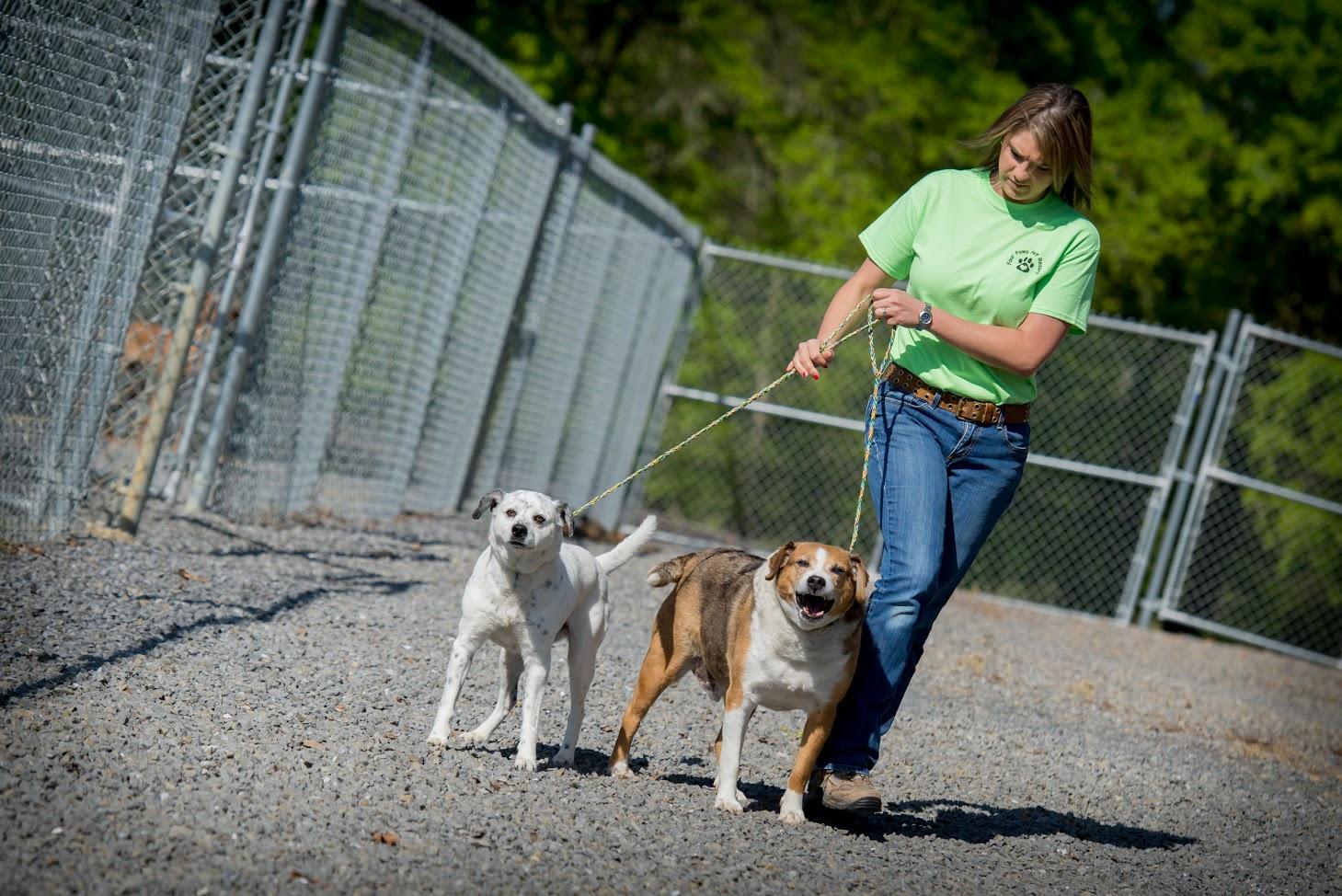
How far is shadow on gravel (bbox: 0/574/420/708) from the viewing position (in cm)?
420

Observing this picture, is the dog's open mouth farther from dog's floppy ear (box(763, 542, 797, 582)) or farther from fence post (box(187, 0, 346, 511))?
fence post (box(187, 0, 346, 511))

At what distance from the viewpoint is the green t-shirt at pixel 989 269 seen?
458 centimetres

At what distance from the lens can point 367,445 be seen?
8.95 metres

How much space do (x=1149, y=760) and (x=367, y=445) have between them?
15.5ft

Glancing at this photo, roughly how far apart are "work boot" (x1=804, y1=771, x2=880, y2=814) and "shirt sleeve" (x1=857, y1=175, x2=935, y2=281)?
161 centimetres

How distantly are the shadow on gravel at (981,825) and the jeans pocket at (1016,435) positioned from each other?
1291 millimetres

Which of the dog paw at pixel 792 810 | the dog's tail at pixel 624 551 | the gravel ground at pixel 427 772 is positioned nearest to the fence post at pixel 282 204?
the gravel ground at pixel 427 772

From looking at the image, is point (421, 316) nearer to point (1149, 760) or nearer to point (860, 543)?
point (1149, 760)

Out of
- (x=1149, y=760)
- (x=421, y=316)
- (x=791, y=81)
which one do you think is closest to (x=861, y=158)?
(x=791, y=81)

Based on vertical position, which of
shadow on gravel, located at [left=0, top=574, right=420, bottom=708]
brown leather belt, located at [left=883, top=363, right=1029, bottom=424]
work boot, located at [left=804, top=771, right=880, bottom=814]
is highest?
brown leather belt, located at [left=883, top=363, right=1029, bottom=424]

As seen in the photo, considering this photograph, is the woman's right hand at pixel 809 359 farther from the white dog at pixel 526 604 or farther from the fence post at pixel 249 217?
the fence post at pixel 249 217

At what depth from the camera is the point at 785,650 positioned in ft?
14.6

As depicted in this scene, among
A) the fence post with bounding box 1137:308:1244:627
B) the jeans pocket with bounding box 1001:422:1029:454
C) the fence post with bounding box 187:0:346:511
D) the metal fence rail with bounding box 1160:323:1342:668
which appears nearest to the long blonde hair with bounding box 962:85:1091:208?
the jeans pocket with bounding box 1001:422:1029:454

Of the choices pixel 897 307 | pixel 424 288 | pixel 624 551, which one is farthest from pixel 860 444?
pixel 897 307
